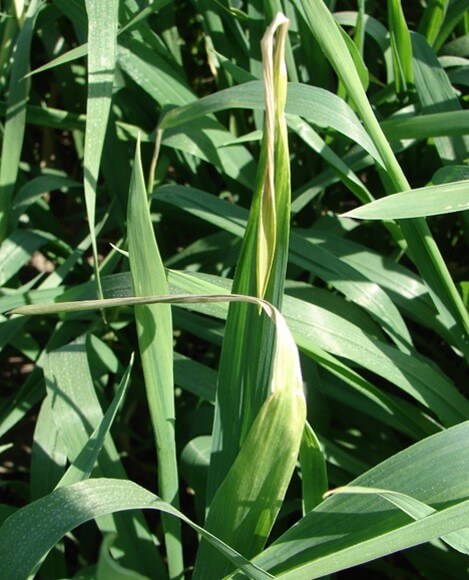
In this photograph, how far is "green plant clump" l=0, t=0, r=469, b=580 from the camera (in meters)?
0.61

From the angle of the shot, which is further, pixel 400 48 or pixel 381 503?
pixel 400 48

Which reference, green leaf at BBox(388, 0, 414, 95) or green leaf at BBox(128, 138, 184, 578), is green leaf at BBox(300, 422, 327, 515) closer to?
green leaf at BBox(128, 138, 184, 578)

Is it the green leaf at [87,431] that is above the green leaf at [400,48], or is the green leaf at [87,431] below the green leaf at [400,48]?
below

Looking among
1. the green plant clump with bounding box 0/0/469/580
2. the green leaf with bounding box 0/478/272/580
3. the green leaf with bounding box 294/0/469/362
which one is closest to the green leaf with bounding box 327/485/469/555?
the green plant clump with bounding box 0/0/469/580

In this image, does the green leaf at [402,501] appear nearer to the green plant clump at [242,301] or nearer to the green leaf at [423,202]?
the green plant clump at [242,301]

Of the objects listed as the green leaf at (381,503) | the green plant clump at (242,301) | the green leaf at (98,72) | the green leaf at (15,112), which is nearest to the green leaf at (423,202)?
the green plant clump at (242,301)

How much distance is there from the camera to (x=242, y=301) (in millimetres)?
644

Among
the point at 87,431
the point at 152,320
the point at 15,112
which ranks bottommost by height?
the point at 87,431

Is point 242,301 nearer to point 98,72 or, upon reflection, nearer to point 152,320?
point 152,320

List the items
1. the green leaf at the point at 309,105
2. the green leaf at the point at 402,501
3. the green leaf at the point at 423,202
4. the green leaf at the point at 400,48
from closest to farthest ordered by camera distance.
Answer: the green leaf at the point at 402,501
the green leaf at the point at 423,202
the green leaf at the point at 309,105
the green leaf at the point at 400,48

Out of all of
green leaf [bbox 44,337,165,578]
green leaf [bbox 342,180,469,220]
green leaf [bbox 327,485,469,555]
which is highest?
green leaf [bbox 342,180,469,220]

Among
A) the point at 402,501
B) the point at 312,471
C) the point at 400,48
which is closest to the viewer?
the point at 402,501

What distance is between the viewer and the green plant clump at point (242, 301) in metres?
0.61

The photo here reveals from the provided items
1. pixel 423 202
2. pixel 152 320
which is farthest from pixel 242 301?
pixel 423 202
